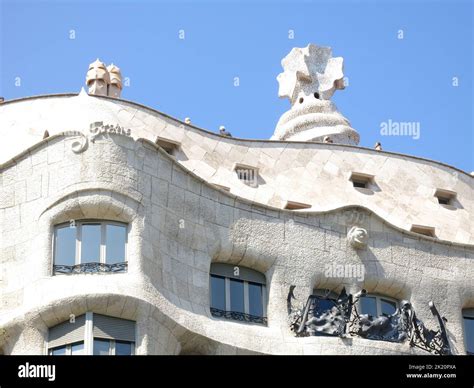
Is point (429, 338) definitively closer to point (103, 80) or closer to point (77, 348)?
point (77, 348)

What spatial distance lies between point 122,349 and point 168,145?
300 inches

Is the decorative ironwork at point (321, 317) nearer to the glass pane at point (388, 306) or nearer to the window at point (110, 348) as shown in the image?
the glass pane at point (388, 306)

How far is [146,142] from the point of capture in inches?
1358

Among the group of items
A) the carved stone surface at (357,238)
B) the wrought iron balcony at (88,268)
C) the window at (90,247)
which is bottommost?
the wrought iron balcony at (88,268)

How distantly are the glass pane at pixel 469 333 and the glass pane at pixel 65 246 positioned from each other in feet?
32.8

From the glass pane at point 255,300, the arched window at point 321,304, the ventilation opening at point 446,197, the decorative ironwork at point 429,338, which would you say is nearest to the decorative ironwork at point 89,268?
the glass pane at point 255,300

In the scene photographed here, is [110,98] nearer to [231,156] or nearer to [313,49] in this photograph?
[231,156]

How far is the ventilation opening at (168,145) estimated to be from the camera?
38.1 metres

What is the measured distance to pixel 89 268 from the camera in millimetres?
32781

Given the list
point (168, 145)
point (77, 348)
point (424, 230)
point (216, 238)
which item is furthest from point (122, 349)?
point (424, 230)

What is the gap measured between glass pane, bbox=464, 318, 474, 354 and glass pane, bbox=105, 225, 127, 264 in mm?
9090
